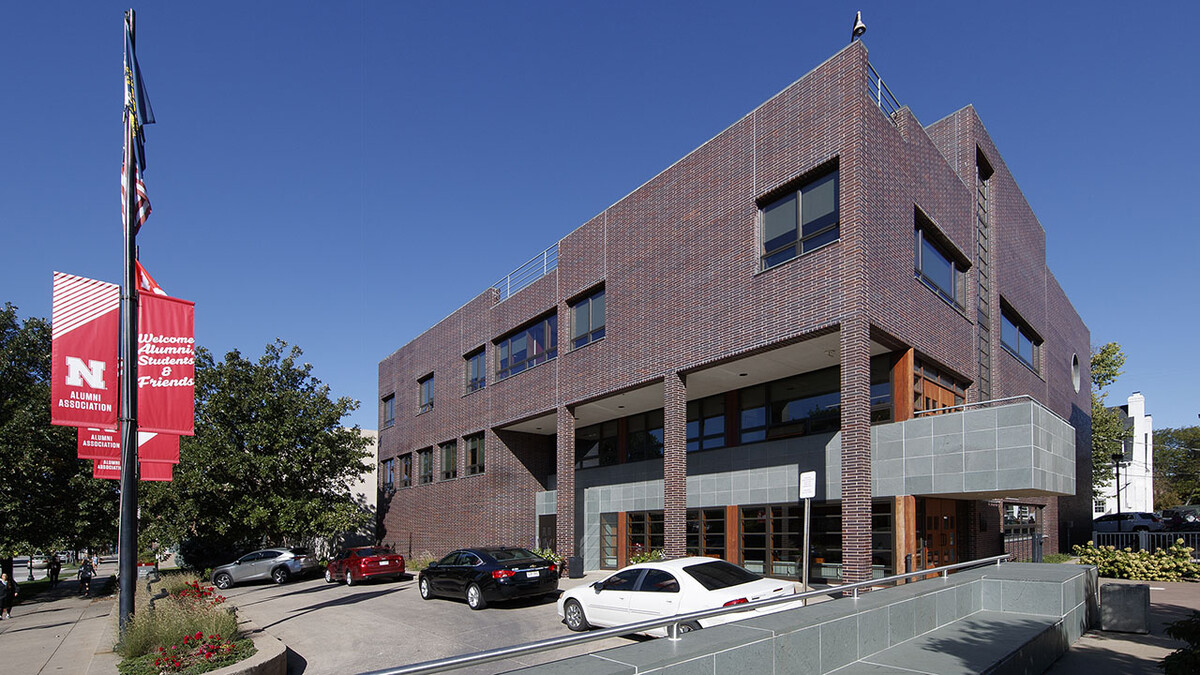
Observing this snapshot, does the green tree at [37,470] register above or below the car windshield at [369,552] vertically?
above

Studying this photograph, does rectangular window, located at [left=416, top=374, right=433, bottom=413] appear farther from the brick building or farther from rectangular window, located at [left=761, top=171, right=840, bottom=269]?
rectangular window, located at [left=761, top=171, right=840, bottom=269]

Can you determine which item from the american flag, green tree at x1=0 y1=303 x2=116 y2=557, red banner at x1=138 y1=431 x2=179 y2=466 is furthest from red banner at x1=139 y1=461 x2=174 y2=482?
green tree at x1=0 y1=303 x2=116 y2=557

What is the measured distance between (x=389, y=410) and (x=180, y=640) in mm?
32580

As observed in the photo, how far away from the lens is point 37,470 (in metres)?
27.1

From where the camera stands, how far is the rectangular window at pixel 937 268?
62.6 ft

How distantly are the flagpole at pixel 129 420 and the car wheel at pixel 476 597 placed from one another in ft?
24.5

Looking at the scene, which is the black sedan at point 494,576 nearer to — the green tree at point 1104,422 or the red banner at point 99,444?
the red banner at point 99,444

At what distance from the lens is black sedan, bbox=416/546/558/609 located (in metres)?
16.9

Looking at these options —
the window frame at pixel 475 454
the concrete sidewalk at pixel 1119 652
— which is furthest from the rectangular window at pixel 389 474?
the concrete sidewalk at pixel 1119 652

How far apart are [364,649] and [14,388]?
2545 centimetres

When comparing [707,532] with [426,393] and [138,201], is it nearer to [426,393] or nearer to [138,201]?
[138,201]

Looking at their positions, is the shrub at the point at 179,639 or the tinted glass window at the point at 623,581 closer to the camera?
A: the shrub at the point at 179,639

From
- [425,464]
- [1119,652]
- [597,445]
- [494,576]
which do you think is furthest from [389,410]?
[1119,652]

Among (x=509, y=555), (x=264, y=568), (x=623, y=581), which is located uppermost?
(x=623, y=581)
